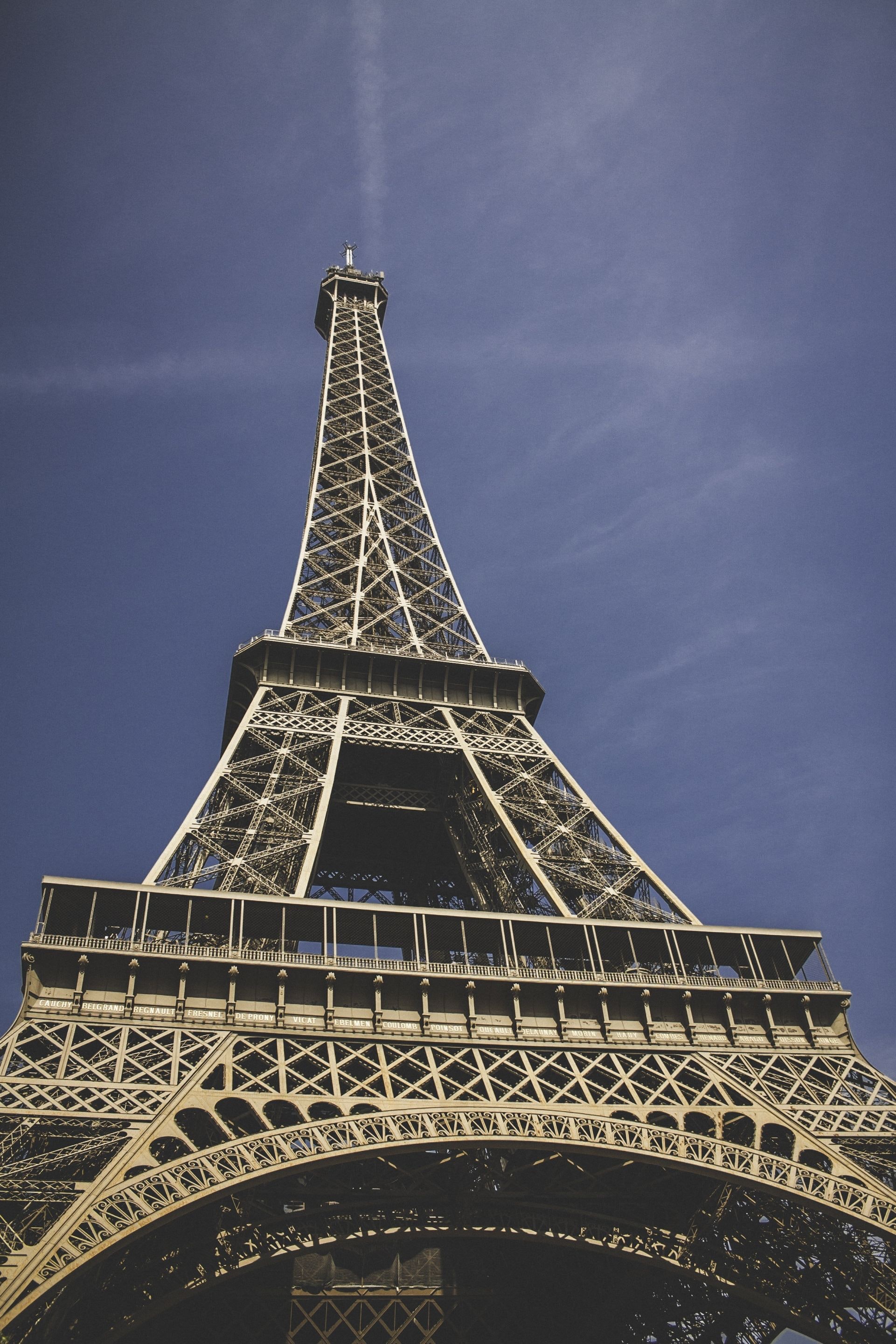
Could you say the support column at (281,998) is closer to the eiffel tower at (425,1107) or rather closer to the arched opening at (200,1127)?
the eiffel tower at (425,1107)

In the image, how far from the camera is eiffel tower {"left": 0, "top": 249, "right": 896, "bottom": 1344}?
2227 cm

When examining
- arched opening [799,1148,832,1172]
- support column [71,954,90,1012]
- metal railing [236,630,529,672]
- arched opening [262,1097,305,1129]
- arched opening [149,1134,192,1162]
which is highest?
metal railing [236,630,529,672]

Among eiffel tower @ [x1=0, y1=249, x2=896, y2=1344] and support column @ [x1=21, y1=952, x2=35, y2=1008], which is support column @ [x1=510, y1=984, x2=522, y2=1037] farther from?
support column @ [x1=21, y1=952, x2=35, y2=1008]

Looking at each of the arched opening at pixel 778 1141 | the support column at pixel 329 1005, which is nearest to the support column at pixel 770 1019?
the arched opening at pixel 778 1141

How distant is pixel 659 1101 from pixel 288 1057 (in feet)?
28.1

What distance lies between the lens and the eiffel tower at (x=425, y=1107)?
2227cm

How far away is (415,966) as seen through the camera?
2766cm

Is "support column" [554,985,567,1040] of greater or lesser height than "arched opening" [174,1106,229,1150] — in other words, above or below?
above

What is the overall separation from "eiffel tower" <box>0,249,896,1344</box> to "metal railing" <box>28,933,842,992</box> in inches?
3.7

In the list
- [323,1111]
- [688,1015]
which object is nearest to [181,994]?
[323,1111]

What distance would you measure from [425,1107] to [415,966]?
419cm

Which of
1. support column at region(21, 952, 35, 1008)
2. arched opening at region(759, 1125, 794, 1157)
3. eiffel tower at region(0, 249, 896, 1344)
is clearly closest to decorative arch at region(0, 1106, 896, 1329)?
eiffel tower at region(0, 249, 896, 1344)

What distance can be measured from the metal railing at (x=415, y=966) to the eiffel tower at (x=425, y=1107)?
0.31 ft

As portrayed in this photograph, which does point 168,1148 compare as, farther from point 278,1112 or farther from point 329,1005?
point 329,1005
